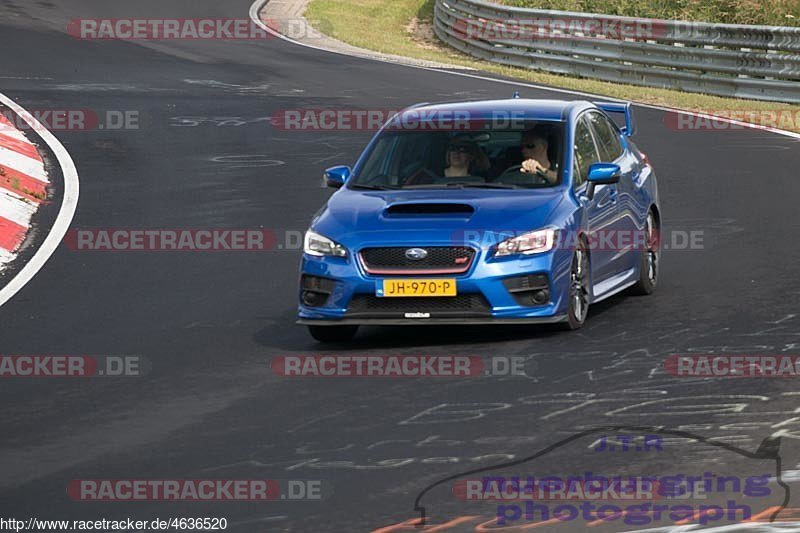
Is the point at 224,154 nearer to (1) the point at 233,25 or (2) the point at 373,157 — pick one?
(2) the point at 373,157

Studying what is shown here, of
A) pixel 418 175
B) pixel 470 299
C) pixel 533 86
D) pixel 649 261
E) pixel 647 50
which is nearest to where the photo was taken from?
pixel 470 299

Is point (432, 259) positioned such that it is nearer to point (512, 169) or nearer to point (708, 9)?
point (512, 169)

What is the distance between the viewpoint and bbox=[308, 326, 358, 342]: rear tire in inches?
460

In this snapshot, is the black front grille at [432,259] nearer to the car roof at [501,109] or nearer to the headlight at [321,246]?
the headlight at [321,246]

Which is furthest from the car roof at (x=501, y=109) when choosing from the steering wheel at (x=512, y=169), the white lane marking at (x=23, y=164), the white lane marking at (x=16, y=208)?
the white lane marking at (x=23, y=164)

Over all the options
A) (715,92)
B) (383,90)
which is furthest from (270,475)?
(715,92)

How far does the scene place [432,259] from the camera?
1120 cm

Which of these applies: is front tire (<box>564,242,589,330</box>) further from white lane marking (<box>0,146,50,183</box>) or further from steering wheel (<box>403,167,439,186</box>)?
white lane marking (<box>0,146,50,183</box>)

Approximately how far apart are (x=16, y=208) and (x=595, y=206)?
7.42 meters

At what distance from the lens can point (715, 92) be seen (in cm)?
2814

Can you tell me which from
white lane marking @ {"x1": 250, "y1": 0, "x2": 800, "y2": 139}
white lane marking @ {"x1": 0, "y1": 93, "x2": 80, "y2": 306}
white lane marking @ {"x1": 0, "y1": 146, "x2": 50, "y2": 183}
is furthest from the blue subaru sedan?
white lane marking @ {"x1": 250, "y1": 0, "x2": 800, "y2": 139}

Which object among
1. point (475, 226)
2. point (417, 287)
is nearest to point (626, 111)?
point (475, 226)

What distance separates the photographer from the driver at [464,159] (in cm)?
1219

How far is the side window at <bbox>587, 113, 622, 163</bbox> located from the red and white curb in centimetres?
540
